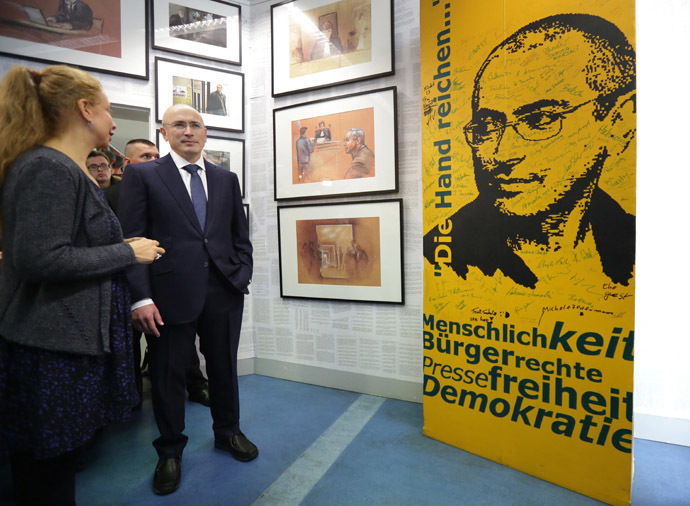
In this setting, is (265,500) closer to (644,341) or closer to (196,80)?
(644,341)

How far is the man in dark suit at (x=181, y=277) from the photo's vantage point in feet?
5.88

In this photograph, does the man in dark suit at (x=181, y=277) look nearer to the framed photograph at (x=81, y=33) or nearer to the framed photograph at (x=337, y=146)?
the framed photograph at (x=337, y=146)

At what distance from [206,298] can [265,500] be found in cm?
92

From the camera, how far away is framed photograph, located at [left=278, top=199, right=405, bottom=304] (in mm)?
2725

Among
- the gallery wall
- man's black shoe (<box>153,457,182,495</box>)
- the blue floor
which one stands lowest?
the blue floor

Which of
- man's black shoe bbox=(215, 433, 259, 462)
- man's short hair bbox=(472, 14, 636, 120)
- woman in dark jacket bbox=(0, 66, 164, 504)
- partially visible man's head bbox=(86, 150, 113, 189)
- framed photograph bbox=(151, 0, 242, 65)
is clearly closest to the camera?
woman in dark jacket bbox=(0, 66, 164, 504)

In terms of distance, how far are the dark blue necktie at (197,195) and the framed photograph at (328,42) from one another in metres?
1.39

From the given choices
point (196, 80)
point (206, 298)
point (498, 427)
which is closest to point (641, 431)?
point (498, 427)

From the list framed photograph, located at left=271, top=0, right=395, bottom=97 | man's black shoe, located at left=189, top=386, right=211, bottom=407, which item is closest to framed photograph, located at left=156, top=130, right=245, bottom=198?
framed photograph, located at left=271, top=0, right=395, bottom=97

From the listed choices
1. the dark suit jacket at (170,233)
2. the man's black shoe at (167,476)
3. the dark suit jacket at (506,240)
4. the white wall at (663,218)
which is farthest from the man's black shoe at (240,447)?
the white wall at (663,218)

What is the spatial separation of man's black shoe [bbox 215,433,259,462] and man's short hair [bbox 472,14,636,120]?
221 centimetres

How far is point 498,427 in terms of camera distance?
1980 mm

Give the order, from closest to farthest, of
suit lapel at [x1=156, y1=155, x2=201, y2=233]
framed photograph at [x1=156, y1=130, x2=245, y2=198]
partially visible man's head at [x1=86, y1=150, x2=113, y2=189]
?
suit lapel at [x1=156, y1=155, x2=201, y2=233], partially visible man's head at [x1=86, y1=150, x2=113, y2=189], framed photograph at [x1=156, y1=130, x2=245, y2=198]

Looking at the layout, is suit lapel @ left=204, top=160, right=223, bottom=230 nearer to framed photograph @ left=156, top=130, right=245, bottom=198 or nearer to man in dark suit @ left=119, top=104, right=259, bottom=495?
man in dark suit @ left=119, top=104, right=259, bottom=495
